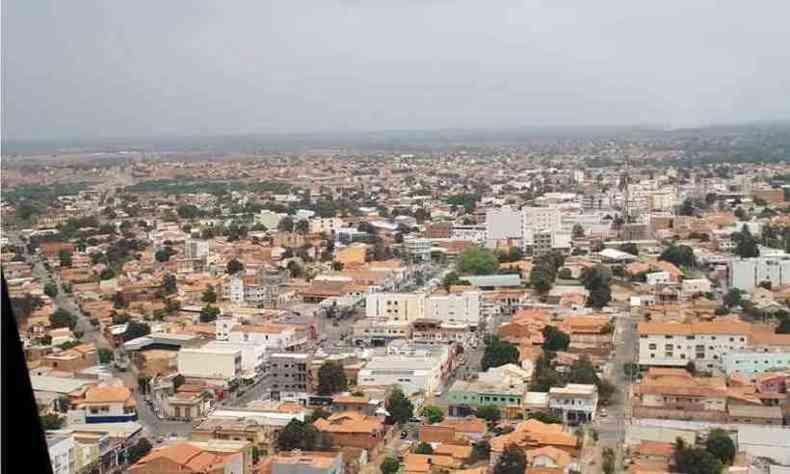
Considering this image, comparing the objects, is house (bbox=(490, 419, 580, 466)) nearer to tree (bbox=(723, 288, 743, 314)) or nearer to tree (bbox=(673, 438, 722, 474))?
tree (bbox=(673, 438, 722, 474))

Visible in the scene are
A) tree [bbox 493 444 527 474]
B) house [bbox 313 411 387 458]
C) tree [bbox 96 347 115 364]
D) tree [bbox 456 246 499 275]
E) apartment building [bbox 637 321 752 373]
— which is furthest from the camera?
tree [bbox 456 246 499 275]

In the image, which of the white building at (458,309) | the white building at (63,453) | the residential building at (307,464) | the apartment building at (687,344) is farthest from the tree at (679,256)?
the white building at (63,453)

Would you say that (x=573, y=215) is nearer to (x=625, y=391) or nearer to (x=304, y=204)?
(x=304, y=204)

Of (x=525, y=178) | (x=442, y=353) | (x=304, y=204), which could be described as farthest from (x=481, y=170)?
(x=442, y=353)

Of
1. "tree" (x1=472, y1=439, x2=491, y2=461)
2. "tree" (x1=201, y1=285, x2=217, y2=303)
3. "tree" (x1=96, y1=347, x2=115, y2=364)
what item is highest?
"tree" (x1=472, y1=439, x2=491, y2=461)

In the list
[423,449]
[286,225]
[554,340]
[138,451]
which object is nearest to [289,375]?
[138,451]

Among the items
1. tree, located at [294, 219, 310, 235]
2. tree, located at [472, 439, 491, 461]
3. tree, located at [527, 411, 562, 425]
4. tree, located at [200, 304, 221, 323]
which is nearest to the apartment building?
tree, located at [527, 411, 562, 425]

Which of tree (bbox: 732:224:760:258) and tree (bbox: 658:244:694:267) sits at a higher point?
tree (bbox: 732:224:760:258)
